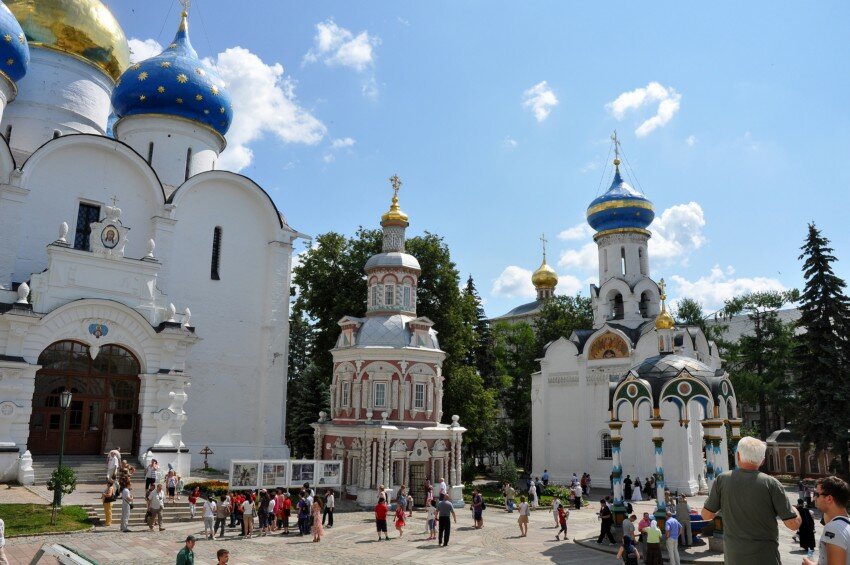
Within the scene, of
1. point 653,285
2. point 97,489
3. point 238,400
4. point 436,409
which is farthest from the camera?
point 653,285

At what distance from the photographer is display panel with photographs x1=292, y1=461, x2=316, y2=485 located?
19.2 metres

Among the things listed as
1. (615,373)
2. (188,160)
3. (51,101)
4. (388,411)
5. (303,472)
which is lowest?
(303,472)

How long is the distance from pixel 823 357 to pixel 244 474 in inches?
1001

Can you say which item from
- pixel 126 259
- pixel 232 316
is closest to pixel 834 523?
pixel 126 259

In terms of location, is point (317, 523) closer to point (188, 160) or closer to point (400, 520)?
point (400, 520)

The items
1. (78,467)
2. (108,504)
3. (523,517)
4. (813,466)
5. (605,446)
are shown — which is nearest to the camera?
(108,504)

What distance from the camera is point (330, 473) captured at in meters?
20.5

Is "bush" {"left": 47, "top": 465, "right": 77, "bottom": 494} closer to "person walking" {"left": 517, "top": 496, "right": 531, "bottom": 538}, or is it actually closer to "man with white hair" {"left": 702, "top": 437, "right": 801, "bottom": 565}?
"person walking" {"left": 517, "top": 496, "right": 531, "bottom": 538}

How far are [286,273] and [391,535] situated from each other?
1383cm

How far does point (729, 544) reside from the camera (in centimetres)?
398

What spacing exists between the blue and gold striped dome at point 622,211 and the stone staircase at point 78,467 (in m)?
26.7

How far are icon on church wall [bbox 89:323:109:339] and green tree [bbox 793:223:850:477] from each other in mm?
28880

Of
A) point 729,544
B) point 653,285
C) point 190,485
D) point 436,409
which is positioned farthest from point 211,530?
point 653,285

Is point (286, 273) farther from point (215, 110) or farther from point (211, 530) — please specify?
point (211, 530)
